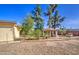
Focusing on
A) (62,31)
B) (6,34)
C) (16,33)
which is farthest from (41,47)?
(6,34)

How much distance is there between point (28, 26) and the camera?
6.58 metres

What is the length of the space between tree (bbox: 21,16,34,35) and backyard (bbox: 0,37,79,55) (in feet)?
1.35

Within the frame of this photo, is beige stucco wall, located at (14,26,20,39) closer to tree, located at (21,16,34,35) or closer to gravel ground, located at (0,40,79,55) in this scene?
tree, located at (21,16,34,35)

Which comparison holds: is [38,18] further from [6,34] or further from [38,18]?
[6,34]

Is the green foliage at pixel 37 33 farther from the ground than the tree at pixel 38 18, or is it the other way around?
the tree at pixel 38 18

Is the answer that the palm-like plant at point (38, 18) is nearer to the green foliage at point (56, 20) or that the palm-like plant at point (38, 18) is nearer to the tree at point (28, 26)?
the tree at point (28, 26)

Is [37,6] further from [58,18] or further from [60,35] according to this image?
[60,35]

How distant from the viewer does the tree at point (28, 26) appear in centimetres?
628

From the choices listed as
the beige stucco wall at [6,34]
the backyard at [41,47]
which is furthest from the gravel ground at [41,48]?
the beige stucco wall at [6,34]

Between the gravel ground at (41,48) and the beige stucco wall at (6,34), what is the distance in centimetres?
27

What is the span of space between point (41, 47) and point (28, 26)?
40.4 inches

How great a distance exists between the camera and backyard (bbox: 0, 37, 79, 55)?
5.62 m

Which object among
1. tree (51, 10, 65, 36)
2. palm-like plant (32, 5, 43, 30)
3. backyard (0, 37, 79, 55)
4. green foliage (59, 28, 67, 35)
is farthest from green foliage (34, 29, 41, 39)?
green foliage (59, 28, 67, 35)

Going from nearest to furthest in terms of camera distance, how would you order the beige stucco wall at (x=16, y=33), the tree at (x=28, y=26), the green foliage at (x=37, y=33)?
the tree at (x=28, y=26) → the green foliage at (x=37, y=33) → the beige stucco wall at (x=16, y=33)
